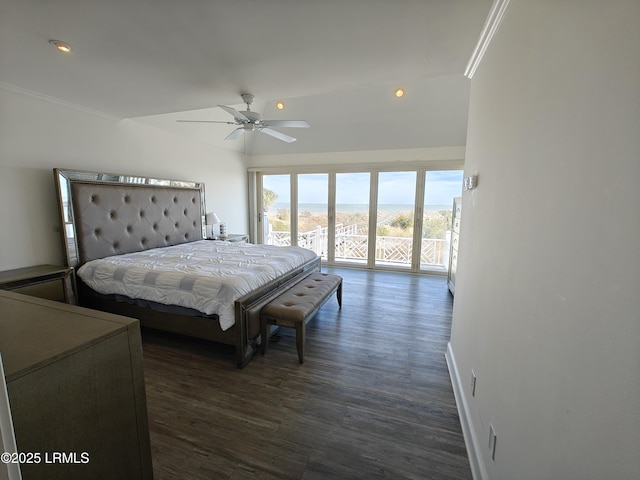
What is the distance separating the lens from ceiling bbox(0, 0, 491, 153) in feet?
4.80

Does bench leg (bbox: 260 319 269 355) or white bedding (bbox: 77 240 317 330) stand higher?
white bedding (bbox: 77 240 317 330)

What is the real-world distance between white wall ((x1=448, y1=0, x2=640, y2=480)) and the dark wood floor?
412 mm

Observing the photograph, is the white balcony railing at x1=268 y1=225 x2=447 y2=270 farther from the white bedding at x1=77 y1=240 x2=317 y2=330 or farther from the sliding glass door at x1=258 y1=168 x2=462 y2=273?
the white bedding at x1=77 y1=240 x2=317 y2=330

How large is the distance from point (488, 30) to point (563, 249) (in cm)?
148

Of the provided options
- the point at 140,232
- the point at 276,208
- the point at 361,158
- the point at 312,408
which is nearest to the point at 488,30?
the point at 312,408

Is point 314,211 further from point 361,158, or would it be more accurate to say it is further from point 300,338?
point 300,338

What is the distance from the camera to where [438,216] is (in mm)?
5059

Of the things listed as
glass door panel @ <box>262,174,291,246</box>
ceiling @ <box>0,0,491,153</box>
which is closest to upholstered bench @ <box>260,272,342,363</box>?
ceiling @ <box>0,0,491,153</box>

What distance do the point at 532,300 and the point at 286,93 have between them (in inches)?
105

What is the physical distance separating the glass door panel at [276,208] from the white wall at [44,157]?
2.54 meters

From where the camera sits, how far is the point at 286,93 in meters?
2.72

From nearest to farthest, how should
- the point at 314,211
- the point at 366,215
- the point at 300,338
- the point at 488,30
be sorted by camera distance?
the point at 488,30, the point at 300,338, the point at 366,215, the point at 314,211

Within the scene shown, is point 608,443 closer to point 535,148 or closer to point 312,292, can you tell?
point 535,148

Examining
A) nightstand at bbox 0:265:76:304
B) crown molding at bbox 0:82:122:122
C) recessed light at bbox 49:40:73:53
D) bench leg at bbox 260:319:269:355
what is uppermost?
crown molding at bbox 0:82:122:122
